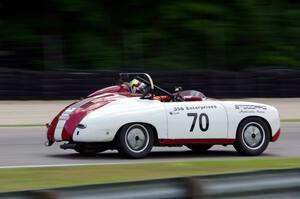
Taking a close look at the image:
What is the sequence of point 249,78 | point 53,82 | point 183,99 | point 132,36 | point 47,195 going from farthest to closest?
point 132,36 < point 249,78 < point 53,82 < point 183,99 < point 47,195

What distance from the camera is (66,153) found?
12.2 meters

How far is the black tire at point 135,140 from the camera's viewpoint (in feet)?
36.6

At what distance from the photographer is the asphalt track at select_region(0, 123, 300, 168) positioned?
1113cm

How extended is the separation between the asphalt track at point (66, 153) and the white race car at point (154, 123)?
0.21 meters

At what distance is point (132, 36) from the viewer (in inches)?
962

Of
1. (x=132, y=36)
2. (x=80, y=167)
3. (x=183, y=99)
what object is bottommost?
(x=80, y=167)

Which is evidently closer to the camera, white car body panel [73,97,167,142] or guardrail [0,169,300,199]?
guardrail [0,169,300,199]

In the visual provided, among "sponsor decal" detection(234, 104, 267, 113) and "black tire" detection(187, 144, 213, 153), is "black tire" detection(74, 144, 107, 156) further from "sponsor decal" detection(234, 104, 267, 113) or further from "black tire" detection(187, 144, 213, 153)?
"sponsor decal" detection(234, 104, 267, 113)

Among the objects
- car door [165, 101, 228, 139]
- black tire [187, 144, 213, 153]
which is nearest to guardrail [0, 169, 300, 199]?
car door [165, 101, 228, 139]

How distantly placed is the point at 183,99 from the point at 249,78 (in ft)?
34.6

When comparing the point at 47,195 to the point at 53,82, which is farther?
the point at 53,82

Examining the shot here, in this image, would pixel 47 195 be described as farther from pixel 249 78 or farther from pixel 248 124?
pixel 249 78

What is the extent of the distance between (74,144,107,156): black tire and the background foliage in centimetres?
1148

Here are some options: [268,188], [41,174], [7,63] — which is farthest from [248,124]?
[7,63]
